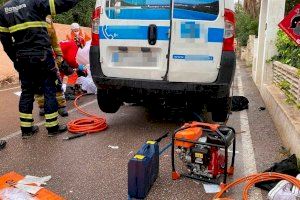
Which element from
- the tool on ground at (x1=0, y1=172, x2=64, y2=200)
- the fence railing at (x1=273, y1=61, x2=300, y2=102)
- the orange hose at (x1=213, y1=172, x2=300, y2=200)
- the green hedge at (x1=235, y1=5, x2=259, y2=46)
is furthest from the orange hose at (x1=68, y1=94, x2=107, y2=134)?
the green hedge at (x1=235, y1=5, x2=259, y2=46)

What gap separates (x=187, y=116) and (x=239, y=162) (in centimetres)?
196

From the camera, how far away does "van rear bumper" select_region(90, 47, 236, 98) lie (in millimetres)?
4727

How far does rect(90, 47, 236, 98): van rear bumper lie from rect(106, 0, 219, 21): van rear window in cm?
56

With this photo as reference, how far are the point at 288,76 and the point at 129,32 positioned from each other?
2.75 m

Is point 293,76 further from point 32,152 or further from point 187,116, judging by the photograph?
point 32,152

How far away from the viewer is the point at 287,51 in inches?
285

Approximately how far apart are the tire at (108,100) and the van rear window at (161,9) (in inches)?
43.4

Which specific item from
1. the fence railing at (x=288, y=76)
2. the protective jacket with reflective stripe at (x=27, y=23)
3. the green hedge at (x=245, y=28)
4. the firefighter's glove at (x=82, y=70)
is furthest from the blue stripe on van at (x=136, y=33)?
the green hedge at (x=245, y=28)

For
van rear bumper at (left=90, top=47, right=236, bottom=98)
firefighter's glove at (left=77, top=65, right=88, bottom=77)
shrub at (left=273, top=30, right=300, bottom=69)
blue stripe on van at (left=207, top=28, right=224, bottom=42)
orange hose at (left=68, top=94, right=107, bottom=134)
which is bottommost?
orange hose at (left=68, top=94, right=107, bottom=134)

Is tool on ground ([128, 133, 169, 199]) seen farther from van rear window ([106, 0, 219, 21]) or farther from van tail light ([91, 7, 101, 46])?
van tail light ([91, 7, 101, 46])

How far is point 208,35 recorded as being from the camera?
15.4 feet

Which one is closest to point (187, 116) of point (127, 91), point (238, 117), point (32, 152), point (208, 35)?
point (238, 117)

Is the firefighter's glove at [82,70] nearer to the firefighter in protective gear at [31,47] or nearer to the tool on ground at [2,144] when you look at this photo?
the firefighter in protective gear at [31,47]

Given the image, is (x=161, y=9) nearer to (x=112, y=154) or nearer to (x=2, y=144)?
(x=112, y=154)
